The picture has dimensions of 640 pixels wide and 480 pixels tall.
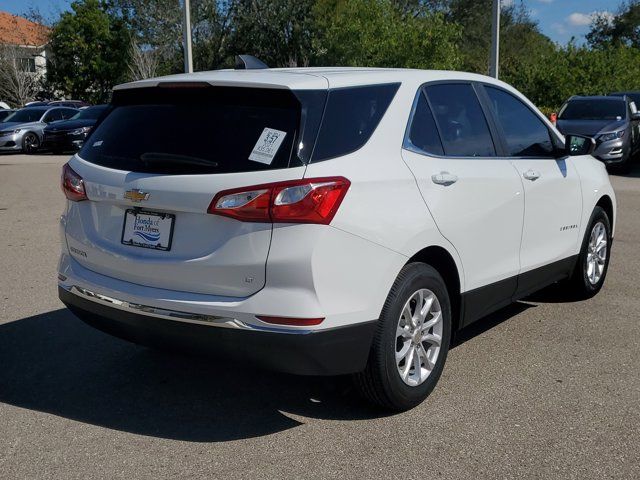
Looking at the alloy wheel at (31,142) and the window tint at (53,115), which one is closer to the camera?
the alloy wheel at (31,142)

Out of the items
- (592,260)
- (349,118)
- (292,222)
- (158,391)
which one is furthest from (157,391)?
(592,260)

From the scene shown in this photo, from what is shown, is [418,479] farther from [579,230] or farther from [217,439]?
[579,230]

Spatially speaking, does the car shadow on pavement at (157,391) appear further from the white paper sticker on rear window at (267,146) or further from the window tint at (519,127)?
the window tint at (519,127)

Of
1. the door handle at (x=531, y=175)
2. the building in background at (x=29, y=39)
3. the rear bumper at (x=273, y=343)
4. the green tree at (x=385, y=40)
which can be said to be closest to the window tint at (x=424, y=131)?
the door handle at (x=531, y=175)

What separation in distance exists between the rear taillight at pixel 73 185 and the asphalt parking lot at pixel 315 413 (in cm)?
114

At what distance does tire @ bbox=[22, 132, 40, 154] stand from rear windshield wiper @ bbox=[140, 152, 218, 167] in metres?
23.3

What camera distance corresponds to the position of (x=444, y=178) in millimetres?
4223

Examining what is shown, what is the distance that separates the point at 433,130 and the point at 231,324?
5.44 ft

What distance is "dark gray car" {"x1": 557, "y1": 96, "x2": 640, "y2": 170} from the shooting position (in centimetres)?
1633

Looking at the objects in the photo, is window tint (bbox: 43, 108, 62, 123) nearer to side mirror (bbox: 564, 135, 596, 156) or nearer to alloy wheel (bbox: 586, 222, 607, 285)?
alloy wheel (bbox: 586, 222, 607, 285)

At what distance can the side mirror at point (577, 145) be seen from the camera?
5.64 m

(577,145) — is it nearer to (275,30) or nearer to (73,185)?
(73,185)

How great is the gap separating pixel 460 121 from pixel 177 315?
2.11m

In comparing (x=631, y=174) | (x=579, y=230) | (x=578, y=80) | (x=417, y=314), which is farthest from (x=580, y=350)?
(x=578, y=80)
